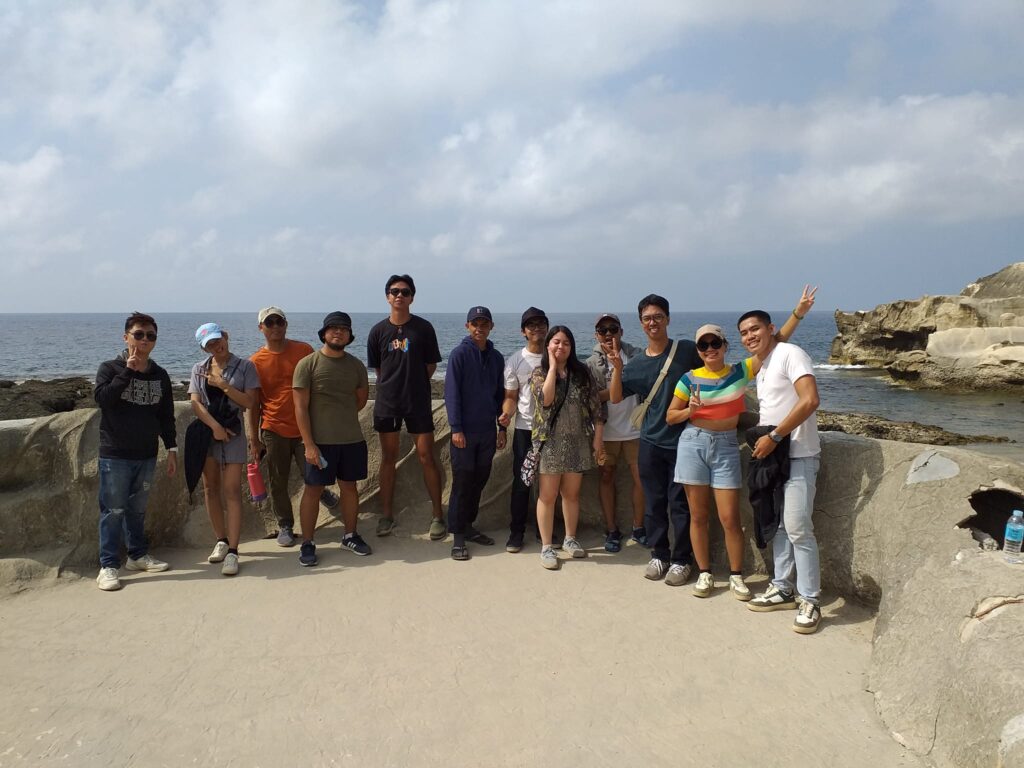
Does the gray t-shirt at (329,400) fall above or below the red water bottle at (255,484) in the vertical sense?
above

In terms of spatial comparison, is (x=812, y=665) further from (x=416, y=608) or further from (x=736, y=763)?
(x=416, y=608)

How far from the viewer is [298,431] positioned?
533cm

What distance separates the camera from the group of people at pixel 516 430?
4141mm

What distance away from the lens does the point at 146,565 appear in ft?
16.1

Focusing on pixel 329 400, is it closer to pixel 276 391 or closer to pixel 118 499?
pixel 276 391

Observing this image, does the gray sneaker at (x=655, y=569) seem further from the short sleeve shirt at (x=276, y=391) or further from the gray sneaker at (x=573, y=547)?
the short sleeve shirt at (x=276, y=391)

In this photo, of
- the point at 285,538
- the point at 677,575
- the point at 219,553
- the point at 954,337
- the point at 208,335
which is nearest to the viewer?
the point at 677,575

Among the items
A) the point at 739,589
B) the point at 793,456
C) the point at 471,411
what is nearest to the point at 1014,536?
the point at 793,456

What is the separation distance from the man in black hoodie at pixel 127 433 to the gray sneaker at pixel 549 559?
2.78 metres

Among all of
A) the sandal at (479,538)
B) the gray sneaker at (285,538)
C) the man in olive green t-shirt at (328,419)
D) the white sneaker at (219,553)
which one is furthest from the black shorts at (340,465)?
the sandal at (479,538)

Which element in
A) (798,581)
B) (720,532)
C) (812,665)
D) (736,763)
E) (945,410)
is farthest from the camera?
(945,410)

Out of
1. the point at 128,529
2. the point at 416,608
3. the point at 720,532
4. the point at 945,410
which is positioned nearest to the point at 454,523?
the point at 416,608

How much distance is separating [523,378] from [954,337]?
29917 mm

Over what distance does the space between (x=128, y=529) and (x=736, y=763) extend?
434cm
